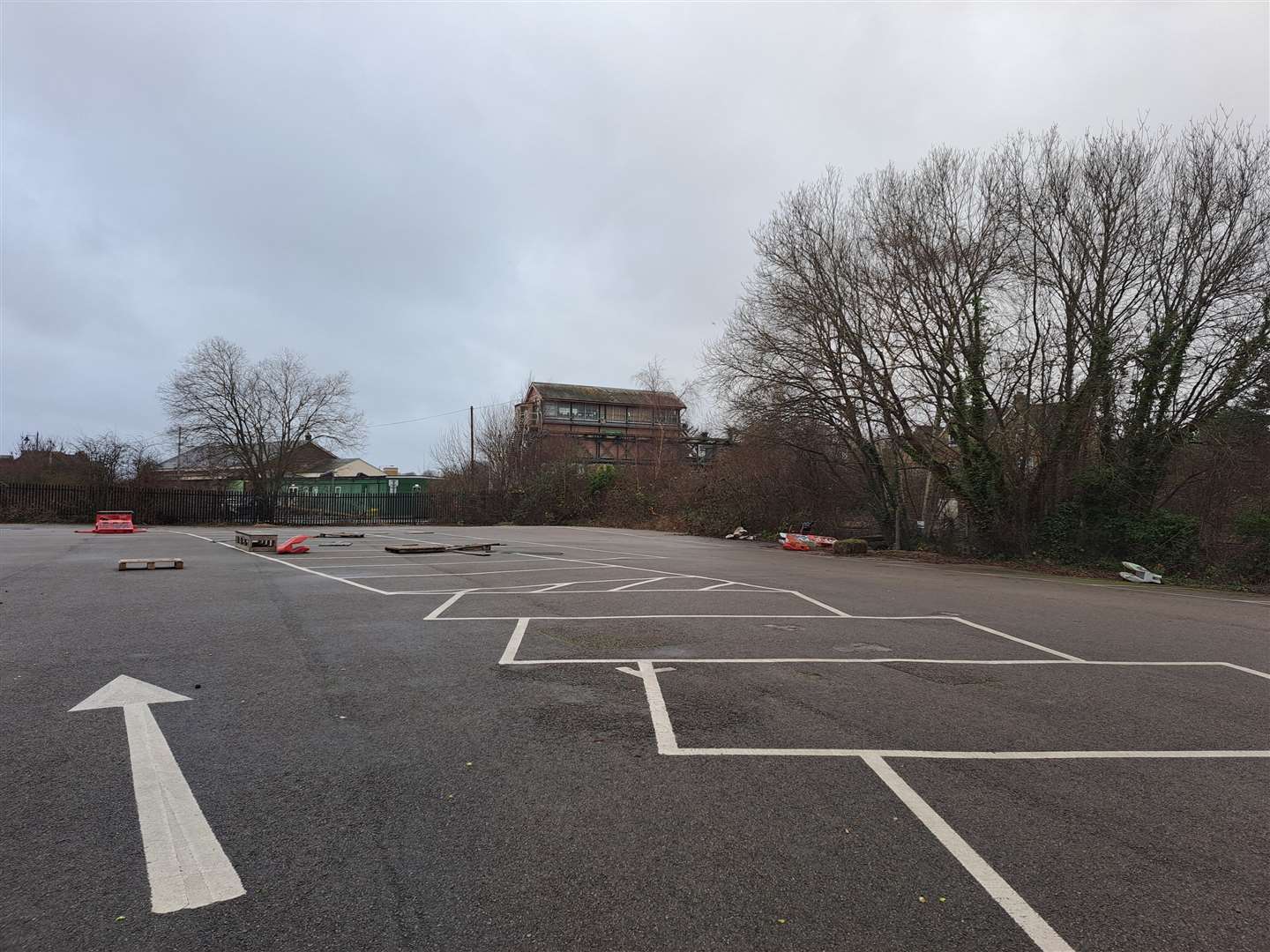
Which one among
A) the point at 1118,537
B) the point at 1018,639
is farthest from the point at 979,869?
the point at 1118,537

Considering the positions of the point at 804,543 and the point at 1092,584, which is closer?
the point at 1092,584

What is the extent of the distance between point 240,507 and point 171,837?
42071 mm

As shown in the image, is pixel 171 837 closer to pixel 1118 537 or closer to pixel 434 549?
pixel 434 549

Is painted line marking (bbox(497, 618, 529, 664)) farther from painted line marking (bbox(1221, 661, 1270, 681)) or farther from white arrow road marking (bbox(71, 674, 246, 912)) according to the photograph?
painted line marking (bbox(1221, 661, 1270, 681))

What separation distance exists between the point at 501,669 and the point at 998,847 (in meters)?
4.22

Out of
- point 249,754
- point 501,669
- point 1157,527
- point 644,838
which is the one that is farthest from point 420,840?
point 1157,527

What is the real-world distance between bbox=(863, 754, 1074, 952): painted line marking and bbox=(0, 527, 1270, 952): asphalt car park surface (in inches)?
0.5

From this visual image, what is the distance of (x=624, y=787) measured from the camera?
3.90 meters

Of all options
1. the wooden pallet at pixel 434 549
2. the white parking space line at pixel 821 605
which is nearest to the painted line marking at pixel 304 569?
the wooden pallet at pixel 434 549

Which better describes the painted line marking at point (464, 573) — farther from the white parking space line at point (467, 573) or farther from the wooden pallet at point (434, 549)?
the wooden pallet at point (434, 549)

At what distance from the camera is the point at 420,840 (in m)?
3.25

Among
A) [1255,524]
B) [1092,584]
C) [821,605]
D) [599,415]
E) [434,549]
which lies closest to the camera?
[821,605]

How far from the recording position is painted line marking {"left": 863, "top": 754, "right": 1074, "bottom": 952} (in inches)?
104

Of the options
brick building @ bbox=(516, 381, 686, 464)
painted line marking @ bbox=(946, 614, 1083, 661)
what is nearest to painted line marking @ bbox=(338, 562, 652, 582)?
painted line marking @ bbox=(946, 614, 1083, 661)
